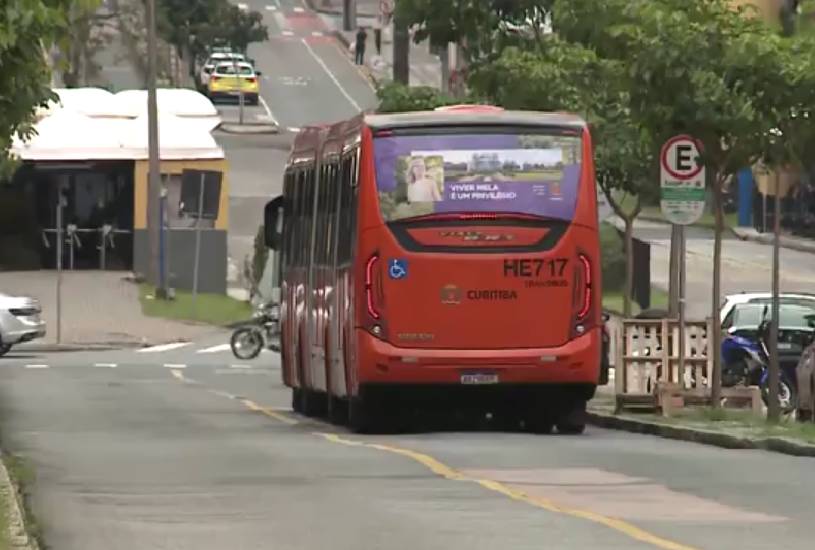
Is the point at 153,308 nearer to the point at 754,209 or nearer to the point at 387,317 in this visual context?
the point at 754,209

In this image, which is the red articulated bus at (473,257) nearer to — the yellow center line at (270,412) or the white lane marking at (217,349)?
the yellow center line at (270,412)

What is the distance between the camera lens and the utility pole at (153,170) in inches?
2035

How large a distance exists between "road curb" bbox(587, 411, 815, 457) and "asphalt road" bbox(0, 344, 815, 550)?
22 cm

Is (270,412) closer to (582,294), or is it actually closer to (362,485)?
(582,294)

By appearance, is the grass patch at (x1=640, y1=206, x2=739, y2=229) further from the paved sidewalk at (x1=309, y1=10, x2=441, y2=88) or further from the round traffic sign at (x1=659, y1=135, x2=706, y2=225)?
the round traffic sign at (x1=659, y1=135, x2=706, y2=225)

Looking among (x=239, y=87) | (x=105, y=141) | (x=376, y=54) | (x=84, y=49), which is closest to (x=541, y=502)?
(x=105, y=141)

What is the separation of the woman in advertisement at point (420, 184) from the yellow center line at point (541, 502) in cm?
287

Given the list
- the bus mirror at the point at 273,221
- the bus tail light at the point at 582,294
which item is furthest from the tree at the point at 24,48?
the bus mirror at the point at 273,221

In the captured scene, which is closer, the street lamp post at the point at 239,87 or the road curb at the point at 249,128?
the road curb at the point at 249,128

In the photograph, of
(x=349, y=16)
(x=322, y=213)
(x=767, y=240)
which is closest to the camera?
Result: (x=322, y=213)

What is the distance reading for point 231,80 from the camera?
296 ft

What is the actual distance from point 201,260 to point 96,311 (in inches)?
211

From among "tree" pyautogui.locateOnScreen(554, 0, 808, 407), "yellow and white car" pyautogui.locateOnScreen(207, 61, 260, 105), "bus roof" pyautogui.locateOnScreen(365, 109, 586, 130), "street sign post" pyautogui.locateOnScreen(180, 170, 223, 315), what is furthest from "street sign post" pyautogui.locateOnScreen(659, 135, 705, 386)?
"yellow and white car" pyautogui.locateOnScreen(207, 61, 260, 105)

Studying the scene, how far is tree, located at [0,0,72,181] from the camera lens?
47.6 ft
